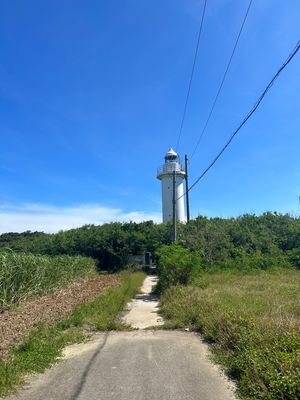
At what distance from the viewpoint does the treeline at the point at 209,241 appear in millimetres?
29812

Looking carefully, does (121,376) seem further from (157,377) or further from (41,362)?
(41,362)

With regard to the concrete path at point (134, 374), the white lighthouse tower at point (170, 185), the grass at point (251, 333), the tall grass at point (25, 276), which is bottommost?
the concrete path at point (134, 374)

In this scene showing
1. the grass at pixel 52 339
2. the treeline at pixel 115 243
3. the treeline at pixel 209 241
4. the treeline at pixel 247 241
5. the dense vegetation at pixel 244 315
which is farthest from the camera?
the treeline at pixel 115 243

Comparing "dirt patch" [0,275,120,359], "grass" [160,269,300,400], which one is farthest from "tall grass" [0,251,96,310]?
"grass" [160,269,300,400]

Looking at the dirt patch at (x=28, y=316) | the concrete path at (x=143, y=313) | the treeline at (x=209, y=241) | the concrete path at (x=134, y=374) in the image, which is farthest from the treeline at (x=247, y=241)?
the concrete path at (x=134, y=374)

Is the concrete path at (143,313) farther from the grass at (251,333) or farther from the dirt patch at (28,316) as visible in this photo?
the dirt patch at (28,316)

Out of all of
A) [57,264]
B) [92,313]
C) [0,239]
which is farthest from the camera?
[0,239]

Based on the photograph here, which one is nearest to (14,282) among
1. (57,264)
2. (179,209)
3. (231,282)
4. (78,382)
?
(57,264)

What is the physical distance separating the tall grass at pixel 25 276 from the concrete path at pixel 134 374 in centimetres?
728

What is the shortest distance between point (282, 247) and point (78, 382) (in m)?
34.0

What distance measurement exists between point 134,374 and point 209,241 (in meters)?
24.9

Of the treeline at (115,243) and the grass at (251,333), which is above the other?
the treeline at (115,243)

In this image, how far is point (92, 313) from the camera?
12734mm

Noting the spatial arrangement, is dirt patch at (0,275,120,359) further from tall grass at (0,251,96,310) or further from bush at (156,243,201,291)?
bush at (156,243,201,291)
